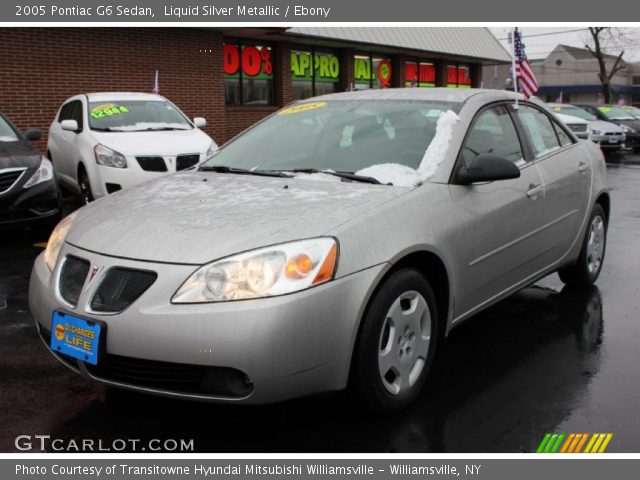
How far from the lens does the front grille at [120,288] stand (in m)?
2.88

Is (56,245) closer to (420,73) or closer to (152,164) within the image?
(152,164)

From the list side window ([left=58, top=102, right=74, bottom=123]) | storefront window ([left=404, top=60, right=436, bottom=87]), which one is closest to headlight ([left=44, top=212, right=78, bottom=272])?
side window ([left=58, top=102, right=74, bottom=123])

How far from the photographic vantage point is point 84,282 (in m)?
3.07

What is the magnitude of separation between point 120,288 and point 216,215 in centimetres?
56

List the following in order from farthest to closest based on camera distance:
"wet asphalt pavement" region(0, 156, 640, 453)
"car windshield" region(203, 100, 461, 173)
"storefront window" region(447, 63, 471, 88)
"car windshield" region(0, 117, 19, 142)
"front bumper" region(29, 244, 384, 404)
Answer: "storefront window" region(447, 63, 471, 88), "car windshield" region(0, 117, 19, 142), "car windshield" region(203, 100, 461, 173), "wet asphalt pavement" region(0, 156, 640, 453), "front bumper" region(29, 244, 384, 404)

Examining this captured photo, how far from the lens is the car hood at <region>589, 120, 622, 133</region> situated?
2094 centimetres

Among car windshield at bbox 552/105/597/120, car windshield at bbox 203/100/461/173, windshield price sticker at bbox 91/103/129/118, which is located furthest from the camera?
car windshield at bbox 552/105/597/120

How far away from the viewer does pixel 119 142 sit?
9.10 meters

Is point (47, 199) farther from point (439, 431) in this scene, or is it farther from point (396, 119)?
point (439, 431)

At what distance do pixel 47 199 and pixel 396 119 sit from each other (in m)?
4.66

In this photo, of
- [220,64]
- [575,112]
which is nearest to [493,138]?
[220,64]

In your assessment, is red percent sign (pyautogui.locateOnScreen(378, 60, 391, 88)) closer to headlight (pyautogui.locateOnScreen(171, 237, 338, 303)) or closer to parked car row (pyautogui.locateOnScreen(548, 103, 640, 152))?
parked car row (pyautogui.locateOnScreen(548, 103, 640, 152))

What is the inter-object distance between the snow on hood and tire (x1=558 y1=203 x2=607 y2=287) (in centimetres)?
187

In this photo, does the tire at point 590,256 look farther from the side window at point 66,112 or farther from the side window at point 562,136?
the side window at point 66,112
